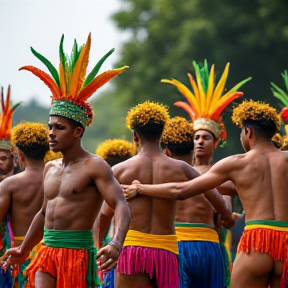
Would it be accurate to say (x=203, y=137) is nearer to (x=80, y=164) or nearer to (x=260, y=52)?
(x=80, y=164)

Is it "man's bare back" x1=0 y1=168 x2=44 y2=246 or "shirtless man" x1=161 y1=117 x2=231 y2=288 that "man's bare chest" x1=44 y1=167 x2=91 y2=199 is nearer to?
"man's bare back" x1=0 y1=168 x2=44 y2=246

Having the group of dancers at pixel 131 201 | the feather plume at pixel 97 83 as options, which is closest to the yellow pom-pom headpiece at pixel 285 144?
the group of dancers at pixel 131 201

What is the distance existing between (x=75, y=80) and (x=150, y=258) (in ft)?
5.71

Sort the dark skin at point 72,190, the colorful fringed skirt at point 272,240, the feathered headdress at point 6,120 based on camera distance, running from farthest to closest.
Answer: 1. the feathered headdress at point 6,120
2. the colorful fringed skirt at point 272,240
3. the dark skin at point 72,190

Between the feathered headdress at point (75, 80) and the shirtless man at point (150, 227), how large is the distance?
0.83 meters

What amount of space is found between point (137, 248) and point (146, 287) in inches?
14.0

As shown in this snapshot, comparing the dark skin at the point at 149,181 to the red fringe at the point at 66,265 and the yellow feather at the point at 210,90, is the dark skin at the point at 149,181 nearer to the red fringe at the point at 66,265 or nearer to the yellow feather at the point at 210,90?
the red fringe at the point at 66,265

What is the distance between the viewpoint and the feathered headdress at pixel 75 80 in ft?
27.9

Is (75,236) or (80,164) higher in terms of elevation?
(80,164)

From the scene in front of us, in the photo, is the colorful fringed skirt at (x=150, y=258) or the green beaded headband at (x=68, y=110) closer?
the green beaded headband at (x=68, y=110)

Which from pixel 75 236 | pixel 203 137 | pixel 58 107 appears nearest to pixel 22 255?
pixel 75 236

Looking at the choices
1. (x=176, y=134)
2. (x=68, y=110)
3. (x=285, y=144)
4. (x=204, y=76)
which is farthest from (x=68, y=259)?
(x=204, y=76)

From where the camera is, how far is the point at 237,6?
28.5 metres

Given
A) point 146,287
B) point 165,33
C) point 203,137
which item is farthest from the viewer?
point 165,33
